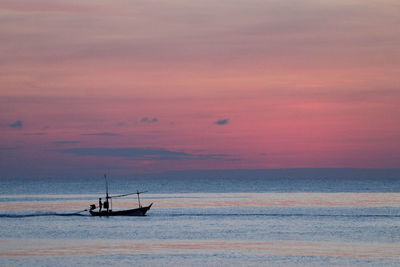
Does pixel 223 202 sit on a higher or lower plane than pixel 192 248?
higher

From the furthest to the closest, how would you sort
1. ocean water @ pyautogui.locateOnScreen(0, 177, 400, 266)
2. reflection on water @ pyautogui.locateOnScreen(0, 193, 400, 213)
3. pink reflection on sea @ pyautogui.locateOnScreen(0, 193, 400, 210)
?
reflection on water @ pyautogui.locateOnScreen(0, 193, 400, 213), pink reflection on sea @ pyautogui.locateOnScreen(0, 193, 400, 210), ocean water @ pyautogui.locateOnScreen(0, 177, 400, 266)

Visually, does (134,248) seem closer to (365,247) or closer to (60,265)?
(60,265)

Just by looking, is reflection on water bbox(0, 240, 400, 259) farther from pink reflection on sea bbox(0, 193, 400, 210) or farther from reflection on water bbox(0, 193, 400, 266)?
pink reflection on sea bbox(0, 193, 400, 210)

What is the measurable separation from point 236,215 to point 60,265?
34.5 metres

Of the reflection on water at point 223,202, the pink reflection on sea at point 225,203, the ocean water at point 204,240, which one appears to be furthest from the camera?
the reflection on water at point 223,202

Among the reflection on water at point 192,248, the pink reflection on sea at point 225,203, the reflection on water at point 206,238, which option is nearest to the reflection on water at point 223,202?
the pink reflection on sea at point 225,203

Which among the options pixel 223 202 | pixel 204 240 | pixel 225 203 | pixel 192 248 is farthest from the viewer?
pixel 223 202

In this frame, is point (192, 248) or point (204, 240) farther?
point (204, 240)

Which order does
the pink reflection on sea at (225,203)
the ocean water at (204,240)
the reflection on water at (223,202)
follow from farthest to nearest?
the reflection on water at (223,202) → the pink reflection on sea at (225,203) → the ocean water at (204,240)

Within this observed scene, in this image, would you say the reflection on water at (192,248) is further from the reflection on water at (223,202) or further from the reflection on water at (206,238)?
the reflection on water at (223,202)

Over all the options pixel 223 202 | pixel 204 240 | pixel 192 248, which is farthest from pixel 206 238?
pixel 223 202

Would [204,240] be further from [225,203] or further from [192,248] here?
[225,203]

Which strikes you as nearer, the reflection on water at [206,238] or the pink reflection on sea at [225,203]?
the reflection on water at [206,238]

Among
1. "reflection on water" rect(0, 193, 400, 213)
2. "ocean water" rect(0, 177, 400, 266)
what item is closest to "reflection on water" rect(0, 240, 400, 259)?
"ocean water" rect(0, 177, 400, 266)
